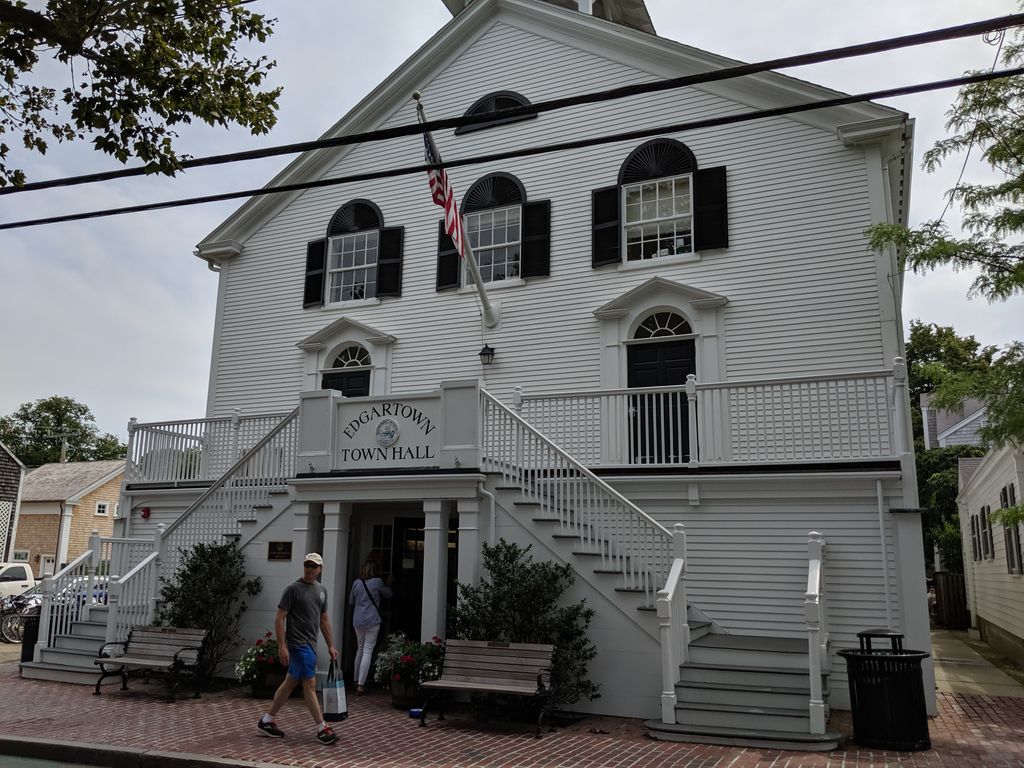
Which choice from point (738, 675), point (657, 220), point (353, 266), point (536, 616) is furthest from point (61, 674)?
point (657, 220)

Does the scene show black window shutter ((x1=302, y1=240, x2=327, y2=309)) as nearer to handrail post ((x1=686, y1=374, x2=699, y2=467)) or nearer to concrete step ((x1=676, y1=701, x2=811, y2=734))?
handrail post ((x1=686, y1=374, x2=699, y2=467))

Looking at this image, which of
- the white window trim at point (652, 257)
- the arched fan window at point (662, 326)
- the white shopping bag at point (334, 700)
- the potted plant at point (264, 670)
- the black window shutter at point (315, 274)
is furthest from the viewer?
the black window shutter at point (315, 274)

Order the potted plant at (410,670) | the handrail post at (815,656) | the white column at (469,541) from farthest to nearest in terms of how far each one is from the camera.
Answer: the white column at (469,541) → the potted plant at (410,670) → the handrail post at (815,656)

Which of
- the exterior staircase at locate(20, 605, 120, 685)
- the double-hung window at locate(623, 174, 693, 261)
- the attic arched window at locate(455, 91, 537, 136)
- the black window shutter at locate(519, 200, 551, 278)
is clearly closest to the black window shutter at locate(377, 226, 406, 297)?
the attic arched window at locate(455, 91, 537, 136)

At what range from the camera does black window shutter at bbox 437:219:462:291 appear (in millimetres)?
16345

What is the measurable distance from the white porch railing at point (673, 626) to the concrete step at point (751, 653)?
0.20 metres

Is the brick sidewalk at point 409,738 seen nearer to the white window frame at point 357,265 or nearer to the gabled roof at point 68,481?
the white window frame at point 357,265

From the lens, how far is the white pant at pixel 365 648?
1138 centimetres

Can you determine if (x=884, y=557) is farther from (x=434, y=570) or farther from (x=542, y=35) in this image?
(x=542, y=35)

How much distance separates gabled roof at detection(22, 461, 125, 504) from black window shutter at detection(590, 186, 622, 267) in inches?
1181

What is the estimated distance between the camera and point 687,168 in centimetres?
1485

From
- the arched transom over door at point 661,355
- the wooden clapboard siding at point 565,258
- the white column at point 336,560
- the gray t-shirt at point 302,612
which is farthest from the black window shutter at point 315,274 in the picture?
the gray t-shirt at point 302,612

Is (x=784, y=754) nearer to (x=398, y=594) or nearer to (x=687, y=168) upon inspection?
(x=398, y=594)

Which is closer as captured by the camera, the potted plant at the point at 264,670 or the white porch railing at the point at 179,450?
the potted plant at the point at 264,670
